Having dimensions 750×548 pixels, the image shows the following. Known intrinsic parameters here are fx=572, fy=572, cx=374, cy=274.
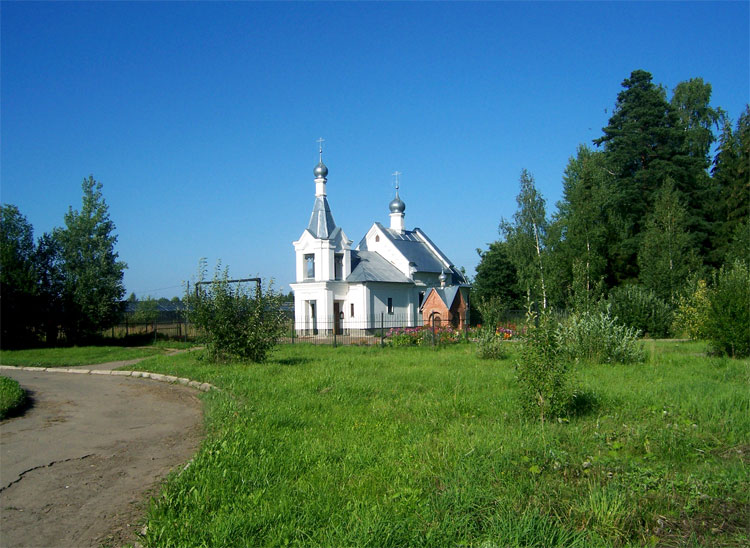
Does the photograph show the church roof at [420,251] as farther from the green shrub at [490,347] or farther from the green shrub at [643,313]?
the green shrub at [490,347]

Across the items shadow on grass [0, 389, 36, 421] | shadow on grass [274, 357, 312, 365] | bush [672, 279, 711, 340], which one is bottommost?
shadow on grass [0, 389, 36, 421]

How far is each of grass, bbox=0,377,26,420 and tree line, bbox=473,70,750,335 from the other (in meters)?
29.1

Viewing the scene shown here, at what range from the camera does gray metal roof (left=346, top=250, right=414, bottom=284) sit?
3722cm

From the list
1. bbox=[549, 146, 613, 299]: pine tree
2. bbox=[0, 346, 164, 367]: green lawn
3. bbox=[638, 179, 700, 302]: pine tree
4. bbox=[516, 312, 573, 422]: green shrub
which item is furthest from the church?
bbox=[516, 312, 573, 422]: green shrub

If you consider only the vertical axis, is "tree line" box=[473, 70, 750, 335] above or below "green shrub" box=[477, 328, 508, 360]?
above

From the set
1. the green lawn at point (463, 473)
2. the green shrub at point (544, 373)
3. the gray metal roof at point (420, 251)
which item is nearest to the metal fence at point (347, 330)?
the gray metal roof at point (420, 251)

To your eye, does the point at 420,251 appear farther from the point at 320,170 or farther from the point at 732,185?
the point at 732,185

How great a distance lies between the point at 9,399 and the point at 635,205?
3914cm

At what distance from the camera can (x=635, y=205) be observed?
3984cm

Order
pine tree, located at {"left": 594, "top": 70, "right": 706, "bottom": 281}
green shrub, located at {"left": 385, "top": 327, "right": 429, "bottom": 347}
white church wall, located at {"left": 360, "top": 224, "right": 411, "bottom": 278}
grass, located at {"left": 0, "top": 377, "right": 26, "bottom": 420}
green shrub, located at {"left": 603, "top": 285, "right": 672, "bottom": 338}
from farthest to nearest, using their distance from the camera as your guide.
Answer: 1. white church wall, located at {"left": 360, "top": 224, "right": 411, "bottom": 278}
2. pine tree, located at {"left": 594, "top": 70, "right": 706, "bottom": 281}
3. green shrub, located at {"left": 603, "top": 285, "right": 672, "bottom": 338}
4. green shrub, located at {"left": 385, "top": 327, "right": 429, "bottom": 347}
5. grass, located at {"left": 0, "top": 377, "right": 26, "bottom": 420}

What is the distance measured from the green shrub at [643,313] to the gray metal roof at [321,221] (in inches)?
697

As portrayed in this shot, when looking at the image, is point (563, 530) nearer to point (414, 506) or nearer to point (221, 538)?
point (414, 506)

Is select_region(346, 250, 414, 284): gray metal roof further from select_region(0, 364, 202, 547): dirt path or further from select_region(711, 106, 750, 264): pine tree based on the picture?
select_region(0, 364, 202, 547): dirt path

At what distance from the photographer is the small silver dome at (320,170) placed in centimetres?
3700
